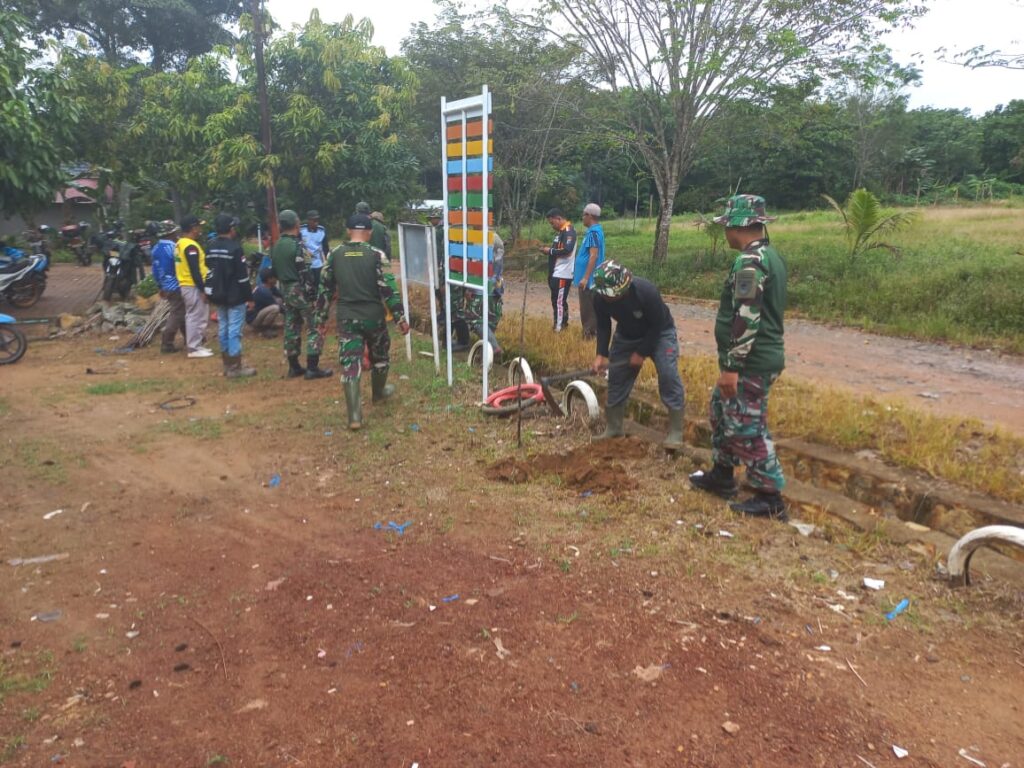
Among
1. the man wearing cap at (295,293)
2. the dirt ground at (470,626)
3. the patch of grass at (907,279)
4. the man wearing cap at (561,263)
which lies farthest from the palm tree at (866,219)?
the dirt ground at (470,626)

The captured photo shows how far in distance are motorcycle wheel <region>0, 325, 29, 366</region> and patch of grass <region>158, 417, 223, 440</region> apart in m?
3.94

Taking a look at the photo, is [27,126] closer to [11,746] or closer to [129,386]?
[129,386]

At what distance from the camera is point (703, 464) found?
4941 millimetres

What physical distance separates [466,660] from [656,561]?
1217 millimetres

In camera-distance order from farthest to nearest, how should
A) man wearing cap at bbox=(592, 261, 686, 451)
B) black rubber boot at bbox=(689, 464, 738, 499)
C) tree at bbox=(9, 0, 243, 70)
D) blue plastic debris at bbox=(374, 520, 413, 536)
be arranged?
tree at bbox=(9, 0, 243, 70) < man wearing cap at bbox=(592, 261, 686, 451) < black rubber boot at bbox=(689, 464, 738, 499) < blue plastic debris at bbox=(374, 520, 413, 536)

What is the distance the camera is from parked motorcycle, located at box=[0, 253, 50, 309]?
38.4 ft

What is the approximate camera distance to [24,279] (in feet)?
40.3

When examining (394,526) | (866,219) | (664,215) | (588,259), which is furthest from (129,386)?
(866,219)

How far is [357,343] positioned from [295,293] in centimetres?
220

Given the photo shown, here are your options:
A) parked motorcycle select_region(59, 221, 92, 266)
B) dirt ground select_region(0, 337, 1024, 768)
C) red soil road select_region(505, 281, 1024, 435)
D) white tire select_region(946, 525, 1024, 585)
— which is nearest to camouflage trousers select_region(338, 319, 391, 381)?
dirt ground select_region(0, 337, 1024, 768)

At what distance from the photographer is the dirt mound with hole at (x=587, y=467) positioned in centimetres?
471

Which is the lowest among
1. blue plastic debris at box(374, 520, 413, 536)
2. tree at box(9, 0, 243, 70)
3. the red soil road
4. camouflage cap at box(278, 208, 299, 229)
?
blue plastic debris at box(374, 520, 413, 536)

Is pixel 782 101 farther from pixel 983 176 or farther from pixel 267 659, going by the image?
pixel 983 176

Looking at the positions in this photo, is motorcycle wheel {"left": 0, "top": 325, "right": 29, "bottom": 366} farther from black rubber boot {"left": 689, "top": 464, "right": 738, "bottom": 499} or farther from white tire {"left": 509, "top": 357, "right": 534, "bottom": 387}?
black rubber boot {"left": 689, "top": 464, "right": 738, "bottom": 499}
